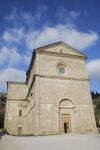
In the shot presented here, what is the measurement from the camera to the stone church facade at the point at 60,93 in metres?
21.3

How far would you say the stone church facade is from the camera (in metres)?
21.3

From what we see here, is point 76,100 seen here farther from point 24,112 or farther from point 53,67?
point 24,112

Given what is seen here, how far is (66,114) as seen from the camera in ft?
74.5

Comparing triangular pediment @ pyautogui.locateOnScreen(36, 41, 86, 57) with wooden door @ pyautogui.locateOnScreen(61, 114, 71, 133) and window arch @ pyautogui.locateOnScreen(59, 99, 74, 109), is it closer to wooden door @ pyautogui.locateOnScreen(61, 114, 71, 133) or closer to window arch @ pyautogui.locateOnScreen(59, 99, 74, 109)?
window arch @ pyautogui.locateOnScreen(59, 99, 74, 109)

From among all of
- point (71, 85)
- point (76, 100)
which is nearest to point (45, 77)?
point (71, 85)

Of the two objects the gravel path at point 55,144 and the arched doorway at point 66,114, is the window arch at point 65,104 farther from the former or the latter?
the gravel path at point 55,144

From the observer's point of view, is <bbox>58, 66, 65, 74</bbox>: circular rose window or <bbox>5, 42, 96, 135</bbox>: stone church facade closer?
<bbox>5, 42, 96, 135</bbox>: stone church facade

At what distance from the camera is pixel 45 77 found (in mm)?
23734

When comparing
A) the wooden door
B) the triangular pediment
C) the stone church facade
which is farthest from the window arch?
the triangular pediment

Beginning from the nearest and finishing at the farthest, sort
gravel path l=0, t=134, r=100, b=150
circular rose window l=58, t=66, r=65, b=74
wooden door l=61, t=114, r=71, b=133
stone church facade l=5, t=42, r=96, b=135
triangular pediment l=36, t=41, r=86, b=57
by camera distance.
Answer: gravel path l=0, t=134, r=100, b=150 < stone church facade l=5, t=42, r=96, b=135 < wooden door l=61, t=114, r=71, b=133 < circular rose window l=58, t=66, r=65, b=74 < triangular pediment l=36, t=41, r=86, b=57

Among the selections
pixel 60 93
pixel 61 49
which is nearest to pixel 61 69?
pixel 61 49

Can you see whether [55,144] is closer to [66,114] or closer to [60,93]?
[66,114]

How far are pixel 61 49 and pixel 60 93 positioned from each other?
833 cm

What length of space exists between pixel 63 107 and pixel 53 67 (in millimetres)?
6521
